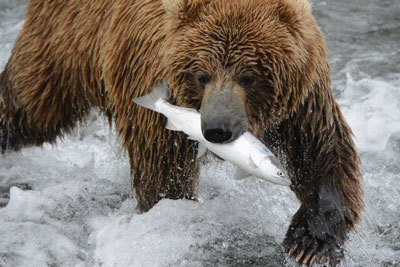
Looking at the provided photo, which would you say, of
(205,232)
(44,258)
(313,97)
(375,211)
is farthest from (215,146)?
(375,211)

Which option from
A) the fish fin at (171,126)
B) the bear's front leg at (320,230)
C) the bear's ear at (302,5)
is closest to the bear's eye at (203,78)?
the fish fin at (171,126)

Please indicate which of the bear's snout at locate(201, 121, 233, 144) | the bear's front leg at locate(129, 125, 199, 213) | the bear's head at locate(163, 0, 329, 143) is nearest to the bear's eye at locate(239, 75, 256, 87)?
the bear's head at locate(163, 0, 329, 143)

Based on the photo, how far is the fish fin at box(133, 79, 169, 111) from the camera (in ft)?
14.1

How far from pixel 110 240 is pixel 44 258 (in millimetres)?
466

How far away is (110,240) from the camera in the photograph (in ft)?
16.6

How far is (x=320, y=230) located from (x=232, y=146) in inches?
40.9

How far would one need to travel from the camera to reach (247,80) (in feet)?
13.6

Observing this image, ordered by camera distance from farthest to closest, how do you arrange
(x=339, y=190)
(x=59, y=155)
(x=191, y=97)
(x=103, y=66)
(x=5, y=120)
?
1. (x=59, y=155)
2. (x=5, y=120)
3. (x=103, y=66)
4. (x=339, y=190)
5. (x=191, y=97)

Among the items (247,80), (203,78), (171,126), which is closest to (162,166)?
(171,126)

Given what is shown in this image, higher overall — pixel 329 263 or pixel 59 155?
pixel 329 263

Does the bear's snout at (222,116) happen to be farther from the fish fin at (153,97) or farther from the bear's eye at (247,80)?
the fish fin at (153,97)

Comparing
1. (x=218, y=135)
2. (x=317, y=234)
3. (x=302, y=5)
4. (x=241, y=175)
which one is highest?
(x=302, y=5)

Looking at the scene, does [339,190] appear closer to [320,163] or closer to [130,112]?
[320,163]

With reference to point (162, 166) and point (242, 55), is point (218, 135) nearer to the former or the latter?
point (242, 55)
